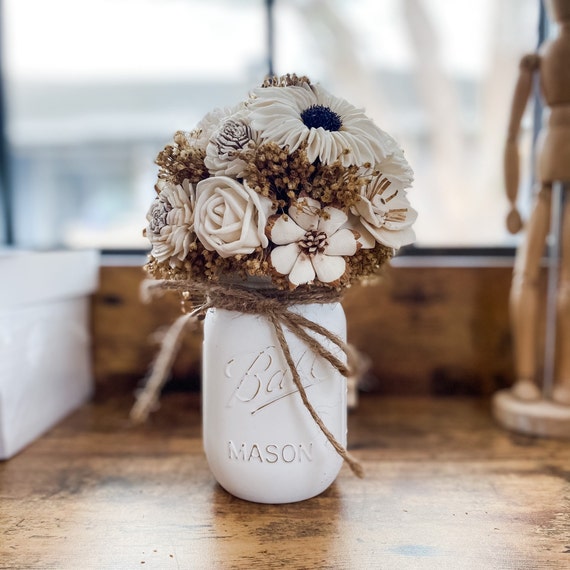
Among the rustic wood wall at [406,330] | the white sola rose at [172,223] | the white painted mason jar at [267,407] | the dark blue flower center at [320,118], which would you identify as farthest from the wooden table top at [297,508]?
the dark blue flower center at [320,118]

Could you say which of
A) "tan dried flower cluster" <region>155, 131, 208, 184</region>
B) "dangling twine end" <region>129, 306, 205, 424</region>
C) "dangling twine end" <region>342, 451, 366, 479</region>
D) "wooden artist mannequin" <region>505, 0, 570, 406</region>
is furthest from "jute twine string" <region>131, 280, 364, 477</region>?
"wooden artist mannequin" <region>505, 0, 570, 406</region>

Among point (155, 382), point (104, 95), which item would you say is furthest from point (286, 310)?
point (104, 95)

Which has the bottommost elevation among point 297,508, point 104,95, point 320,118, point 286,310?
point 297,508

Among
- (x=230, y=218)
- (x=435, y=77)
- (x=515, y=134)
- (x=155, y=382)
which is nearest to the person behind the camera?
(x=230, y=218)

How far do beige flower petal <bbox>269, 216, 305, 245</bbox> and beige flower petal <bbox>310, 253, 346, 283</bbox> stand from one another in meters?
0.03

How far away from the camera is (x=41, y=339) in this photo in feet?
2.87

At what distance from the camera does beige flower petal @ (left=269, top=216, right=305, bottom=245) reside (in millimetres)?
554

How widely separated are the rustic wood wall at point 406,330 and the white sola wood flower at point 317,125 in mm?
474

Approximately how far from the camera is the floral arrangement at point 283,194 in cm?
55

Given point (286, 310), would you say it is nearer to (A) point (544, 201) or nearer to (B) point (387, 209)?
(B) point (387, 209)

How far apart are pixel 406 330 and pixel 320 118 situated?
58 centimetres

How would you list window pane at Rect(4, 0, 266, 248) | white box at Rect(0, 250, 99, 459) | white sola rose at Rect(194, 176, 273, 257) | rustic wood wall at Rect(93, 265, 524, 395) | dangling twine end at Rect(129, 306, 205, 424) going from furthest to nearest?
1. window pane at Rect(4, 0, 266, 248)
2. rustic wood wall at Rect(93, 265, 524, 395)
3. dangling twine end at Rect(129, 306, 205, 424)
4. white box at Rect(0, 250, 99, 459)
5. white sola rose at Rect(194, 176, 273, 257)

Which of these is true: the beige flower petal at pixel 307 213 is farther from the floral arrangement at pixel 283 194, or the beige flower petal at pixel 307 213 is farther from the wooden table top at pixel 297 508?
the wooden table top at pixel 297 508

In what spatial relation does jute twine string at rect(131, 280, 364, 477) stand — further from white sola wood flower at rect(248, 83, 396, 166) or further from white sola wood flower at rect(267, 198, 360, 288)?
white sola wood flower at rect(248, 83, 396, 166)
